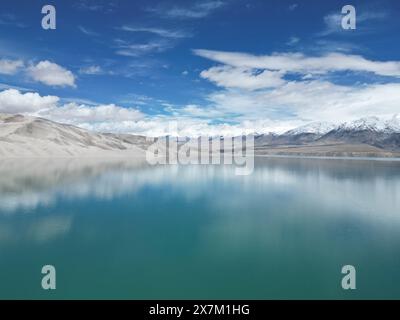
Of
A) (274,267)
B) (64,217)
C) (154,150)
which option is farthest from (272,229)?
(154,150)

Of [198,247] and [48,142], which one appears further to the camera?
[48,142]

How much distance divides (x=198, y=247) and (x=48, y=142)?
12654 cm

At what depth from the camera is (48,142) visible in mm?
A: 129000

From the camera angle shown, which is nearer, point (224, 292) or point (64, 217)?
point (224, 292)

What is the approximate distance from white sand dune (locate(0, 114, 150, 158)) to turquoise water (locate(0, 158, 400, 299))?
92.0 m

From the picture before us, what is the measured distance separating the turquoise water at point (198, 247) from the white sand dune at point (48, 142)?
92.0m

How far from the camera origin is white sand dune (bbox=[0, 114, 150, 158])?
113 meters

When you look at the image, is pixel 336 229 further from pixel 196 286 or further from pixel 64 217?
pixel 64 217

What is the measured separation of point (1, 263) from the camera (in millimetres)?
14219

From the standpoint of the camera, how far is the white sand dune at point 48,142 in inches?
4466

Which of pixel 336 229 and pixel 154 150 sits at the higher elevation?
pixel 154 150

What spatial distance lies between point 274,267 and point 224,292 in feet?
10.2

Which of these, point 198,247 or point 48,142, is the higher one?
point 48,142
